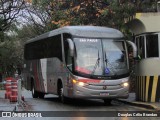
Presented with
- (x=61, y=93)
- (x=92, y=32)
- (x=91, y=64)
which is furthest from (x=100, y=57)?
(x=61, y=93)

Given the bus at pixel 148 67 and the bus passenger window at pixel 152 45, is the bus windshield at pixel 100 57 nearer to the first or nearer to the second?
the bus at pixel 148 67

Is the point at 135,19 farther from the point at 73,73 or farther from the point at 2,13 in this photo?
the point at 2,13

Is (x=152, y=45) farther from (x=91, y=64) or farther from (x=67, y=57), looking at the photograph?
(x=67, y=57)

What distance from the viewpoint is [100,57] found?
61.0ft

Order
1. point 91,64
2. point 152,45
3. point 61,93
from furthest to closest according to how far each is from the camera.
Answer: point 152,45, point 61,93, point 91,64

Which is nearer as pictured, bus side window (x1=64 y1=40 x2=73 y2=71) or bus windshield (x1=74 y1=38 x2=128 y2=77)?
bus windshield (x1=74 y1=38 x2=128 y2=77)

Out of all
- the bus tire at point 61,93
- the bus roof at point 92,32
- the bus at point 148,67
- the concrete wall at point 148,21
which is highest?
the concrete wall at point 148,21

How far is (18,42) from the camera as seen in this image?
79.7 m

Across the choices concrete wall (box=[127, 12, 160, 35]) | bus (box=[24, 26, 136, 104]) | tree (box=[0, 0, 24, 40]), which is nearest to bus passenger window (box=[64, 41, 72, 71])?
bus (box=[24, 26, 136, 104])

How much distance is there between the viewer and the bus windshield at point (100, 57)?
18344 millimetres

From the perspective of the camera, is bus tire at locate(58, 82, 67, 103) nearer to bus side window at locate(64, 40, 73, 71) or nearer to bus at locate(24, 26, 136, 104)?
bus at locate(24, 26, 136, 104)

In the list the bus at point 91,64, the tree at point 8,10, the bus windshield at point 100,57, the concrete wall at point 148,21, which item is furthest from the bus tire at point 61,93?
the tree at point 8,10

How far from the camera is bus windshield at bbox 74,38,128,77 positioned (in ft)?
60.2

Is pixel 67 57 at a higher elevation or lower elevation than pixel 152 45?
lower
